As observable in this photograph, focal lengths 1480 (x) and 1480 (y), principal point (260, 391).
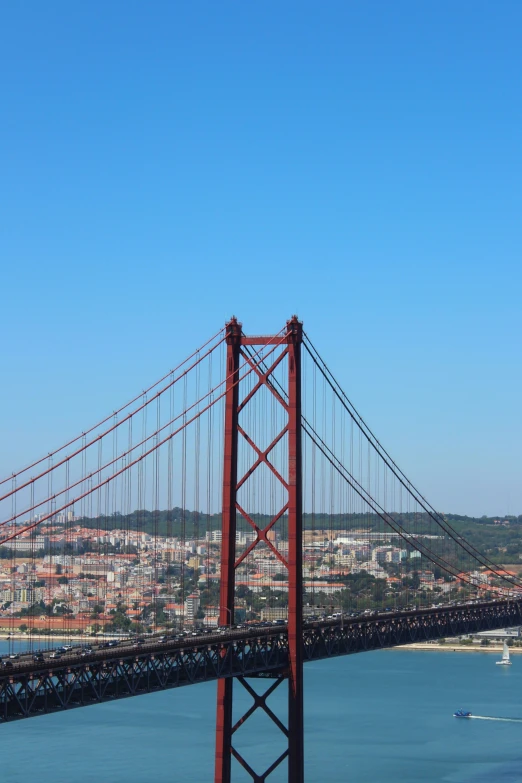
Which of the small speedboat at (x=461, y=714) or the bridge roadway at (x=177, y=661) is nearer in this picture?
the bridge roadway at (x=177, y=661)

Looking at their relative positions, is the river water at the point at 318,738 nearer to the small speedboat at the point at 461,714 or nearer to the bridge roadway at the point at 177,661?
the small speedboat at the point at 461,714

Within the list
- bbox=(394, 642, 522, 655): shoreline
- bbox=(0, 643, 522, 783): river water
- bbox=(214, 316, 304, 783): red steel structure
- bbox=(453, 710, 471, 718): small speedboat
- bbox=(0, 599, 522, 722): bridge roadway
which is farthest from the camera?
bbox=(394, 642, 522, 655): shoreline

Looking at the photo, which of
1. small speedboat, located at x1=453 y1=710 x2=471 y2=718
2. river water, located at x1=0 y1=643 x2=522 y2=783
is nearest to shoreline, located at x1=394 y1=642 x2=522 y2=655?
river water, located at x1=0 y1=643 x2=522 y2=783

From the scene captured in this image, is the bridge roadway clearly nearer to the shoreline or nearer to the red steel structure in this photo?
the red steel structure

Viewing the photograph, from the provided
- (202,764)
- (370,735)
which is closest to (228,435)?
(202,764)

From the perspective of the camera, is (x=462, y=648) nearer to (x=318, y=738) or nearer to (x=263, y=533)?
(x=318, y=738)

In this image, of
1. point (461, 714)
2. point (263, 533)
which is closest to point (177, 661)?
point (263, 533)

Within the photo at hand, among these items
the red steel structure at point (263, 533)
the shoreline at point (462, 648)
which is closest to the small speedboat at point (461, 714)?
the red steel structure at point (263, 533)
